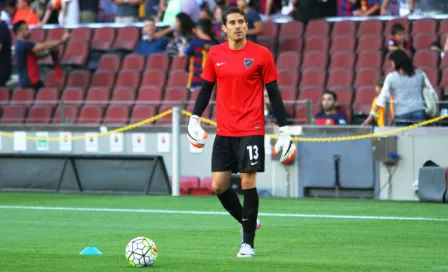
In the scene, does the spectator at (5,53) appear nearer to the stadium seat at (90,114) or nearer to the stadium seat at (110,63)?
the stadium seat at (110,63)

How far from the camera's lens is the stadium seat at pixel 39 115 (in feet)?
72.8

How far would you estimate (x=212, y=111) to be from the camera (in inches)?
805

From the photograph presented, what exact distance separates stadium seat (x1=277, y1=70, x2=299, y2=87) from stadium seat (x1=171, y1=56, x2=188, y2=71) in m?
2.47

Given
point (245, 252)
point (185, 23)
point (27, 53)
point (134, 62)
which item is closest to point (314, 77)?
point (185, 23)

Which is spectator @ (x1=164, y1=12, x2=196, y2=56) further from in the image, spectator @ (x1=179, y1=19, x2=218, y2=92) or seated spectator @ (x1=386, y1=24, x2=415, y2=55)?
seated spectator @ (x1=386, y1=24, x2=415, y2=55)

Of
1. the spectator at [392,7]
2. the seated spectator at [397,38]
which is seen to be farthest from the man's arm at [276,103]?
the spectator at [392,7]

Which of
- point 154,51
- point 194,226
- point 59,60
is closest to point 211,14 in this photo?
point 154,51

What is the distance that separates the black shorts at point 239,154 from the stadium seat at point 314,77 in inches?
428

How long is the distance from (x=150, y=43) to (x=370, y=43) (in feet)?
17.1

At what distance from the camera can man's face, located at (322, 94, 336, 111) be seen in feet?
59.8

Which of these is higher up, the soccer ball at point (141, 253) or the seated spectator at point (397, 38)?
the seated spectator at point (397, 38)

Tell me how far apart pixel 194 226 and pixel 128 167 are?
702 cm

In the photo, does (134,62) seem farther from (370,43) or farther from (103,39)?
(370,43)

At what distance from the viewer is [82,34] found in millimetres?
Result: 25312
